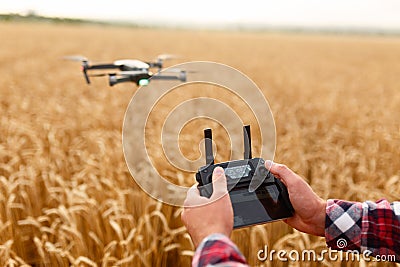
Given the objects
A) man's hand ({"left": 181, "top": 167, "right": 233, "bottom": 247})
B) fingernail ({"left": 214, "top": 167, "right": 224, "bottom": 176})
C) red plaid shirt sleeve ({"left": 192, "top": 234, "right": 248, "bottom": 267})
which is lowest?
red plaid shirt sleeve ({"left": 192, "top": 234, "right": 248, "bottom": 267})

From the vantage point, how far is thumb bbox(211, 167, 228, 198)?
972mm

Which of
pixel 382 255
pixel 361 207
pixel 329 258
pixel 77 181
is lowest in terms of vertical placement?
pixel 329 258

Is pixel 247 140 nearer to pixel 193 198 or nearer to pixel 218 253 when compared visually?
pixel 193 198

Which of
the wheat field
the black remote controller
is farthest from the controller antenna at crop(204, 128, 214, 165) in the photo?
the wheat field

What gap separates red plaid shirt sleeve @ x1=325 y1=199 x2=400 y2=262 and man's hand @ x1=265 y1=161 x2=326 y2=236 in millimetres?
28

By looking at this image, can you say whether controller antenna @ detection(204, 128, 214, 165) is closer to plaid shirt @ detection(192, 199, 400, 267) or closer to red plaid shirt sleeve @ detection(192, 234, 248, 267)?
red plaid shirt sleeve @ detection(192, 234, 248, 267)

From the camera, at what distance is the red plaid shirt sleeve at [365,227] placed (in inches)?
50.3

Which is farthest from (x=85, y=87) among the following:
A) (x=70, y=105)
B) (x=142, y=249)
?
(x=142, y=249)

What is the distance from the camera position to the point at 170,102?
17.6 feet

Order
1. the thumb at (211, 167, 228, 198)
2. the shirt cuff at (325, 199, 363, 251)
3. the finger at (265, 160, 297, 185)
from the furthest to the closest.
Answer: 1. the shirt cuff at (325, 199, 363, 251)
2. the finger at (265, 160, 297, 185)
3. the thumb at (211, 167, 228, 198)

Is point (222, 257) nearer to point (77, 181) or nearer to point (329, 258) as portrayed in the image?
point (329, 258)

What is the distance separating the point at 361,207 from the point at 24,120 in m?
3.57

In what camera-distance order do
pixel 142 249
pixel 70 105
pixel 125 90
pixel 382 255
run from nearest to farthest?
1. pixel 382 255
2. pixel 142 249
3. pixel 70 105
4. pixel 125 90

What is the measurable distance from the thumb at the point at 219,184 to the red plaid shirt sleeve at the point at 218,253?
0.10 m
